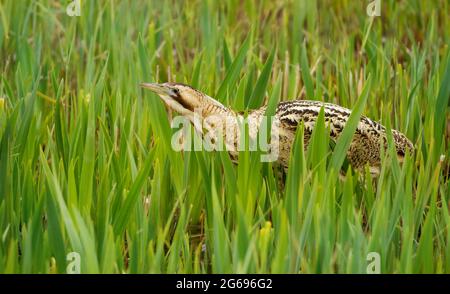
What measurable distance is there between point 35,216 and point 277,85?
0.93 metres

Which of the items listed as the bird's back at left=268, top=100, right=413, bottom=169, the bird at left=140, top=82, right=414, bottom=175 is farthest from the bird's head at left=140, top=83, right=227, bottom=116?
the bird's back at left=268, top=100, right=413, bottom=169

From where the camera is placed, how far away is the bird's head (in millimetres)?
3186

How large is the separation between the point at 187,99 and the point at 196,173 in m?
0.34

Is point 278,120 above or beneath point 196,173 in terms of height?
above

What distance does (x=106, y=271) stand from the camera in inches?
88.2

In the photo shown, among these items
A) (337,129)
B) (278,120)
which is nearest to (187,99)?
(278,120)

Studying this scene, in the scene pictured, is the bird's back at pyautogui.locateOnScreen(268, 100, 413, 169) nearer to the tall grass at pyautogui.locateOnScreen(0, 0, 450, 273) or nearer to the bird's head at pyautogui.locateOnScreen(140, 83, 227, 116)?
the tall grass at pyautogui.locateOnScreen(0, 0, 450, 273)

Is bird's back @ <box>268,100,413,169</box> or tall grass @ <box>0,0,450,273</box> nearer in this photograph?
tall grass @ <box>0,0,450,273</box>

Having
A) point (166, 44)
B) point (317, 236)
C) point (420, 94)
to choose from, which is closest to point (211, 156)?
point (317, 236)

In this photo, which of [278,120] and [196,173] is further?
[278,120]

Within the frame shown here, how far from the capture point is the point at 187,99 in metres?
3.20

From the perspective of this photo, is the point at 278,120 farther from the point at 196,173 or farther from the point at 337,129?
the point at 196,173

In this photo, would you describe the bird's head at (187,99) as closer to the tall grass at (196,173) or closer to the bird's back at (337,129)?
the tall grass at (196,173)
